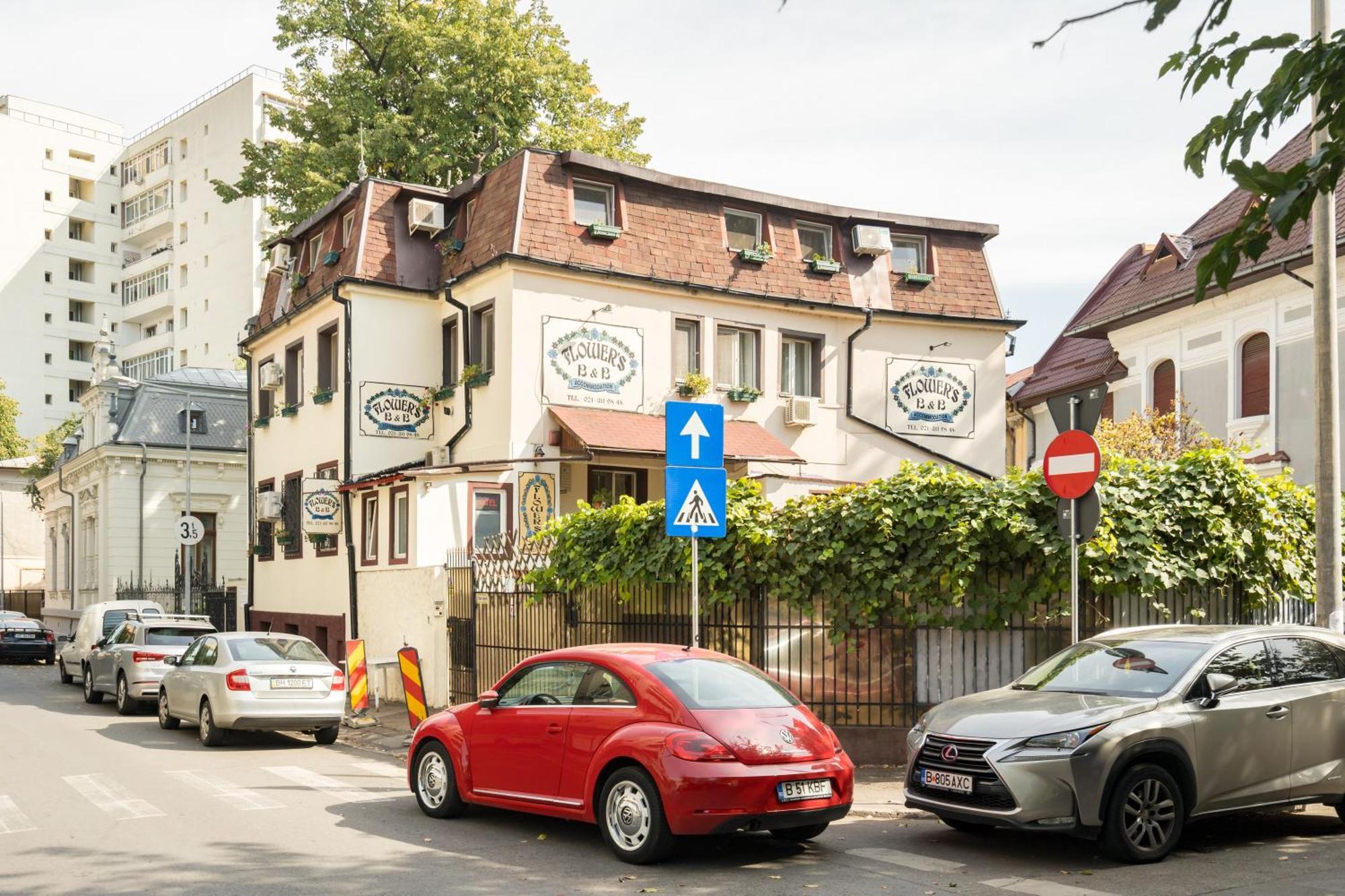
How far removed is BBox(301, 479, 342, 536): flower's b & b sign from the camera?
24000 mm

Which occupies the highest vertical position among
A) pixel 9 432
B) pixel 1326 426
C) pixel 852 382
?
pixel 9 432

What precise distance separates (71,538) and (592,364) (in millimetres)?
31180

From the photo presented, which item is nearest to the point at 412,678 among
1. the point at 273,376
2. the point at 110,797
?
the point at 110,797

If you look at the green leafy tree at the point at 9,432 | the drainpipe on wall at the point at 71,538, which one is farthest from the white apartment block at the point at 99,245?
the drainpipe on wall at the point at 71,538

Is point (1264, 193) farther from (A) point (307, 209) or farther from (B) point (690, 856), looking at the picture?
(A) point (307, 209)

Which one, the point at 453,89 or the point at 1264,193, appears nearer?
the point at 1264,193

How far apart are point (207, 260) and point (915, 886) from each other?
68789 mm

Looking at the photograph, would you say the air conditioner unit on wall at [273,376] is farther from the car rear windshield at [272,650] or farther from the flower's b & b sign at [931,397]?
the flower's b & b sign at [931,397]

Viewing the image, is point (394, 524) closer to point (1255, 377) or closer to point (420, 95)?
point (420, 95)

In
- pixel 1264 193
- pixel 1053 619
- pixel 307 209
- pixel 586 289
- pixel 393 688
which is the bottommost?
pixel 393 688

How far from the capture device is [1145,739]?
8.91 meters

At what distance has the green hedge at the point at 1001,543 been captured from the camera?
13055 mm

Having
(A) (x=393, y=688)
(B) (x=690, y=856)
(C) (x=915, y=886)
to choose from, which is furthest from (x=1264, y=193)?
(A) (x=393, y=688)

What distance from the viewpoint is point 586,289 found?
23125 millimetres
